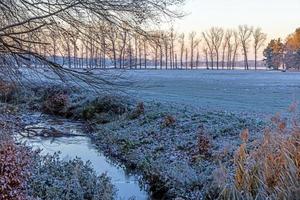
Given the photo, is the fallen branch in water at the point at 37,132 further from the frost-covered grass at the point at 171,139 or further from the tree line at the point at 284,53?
the tree line at the point at 284,53

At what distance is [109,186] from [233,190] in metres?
3.44

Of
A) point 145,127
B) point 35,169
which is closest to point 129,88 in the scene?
point 35,169

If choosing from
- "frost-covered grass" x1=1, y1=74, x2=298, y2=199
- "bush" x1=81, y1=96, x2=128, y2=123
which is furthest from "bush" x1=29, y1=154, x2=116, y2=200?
"bush" x1=81, y1=96, x2=128, y2=123

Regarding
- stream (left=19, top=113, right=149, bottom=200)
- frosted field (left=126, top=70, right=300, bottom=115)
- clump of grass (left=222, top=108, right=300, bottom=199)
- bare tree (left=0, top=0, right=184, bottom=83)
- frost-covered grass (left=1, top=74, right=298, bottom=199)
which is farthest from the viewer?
stream (left=19, top=113, right=149, bottom=200)

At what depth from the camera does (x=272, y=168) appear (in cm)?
631

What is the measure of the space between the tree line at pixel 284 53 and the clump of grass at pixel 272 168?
91.6 metres

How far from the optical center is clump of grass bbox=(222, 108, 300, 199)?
5.93m

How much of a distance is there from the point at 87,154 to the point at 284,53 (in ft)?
317

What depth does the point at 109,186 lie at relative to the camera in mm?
9367

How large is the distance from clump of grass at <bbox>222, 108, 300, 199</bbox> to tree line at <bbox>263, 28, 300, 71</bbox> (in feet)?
301

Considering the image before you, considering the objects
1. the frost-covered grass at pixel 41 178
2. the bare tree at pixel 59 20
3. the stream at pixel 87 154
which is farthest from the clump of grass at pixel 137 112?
the bare tree at pixel 59 20

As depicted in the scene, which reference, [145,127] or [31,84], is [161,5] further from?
[145,127]

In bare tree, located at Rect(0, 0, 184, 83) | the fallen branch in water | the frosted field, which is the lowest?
the frosted field

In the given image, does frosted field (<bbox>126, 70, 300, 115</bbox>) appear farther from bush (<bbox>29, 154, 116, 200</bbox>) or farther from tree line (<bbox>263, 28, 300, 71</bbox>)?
tree line (<bbox>263, 28, 300, 71</bbox>)
